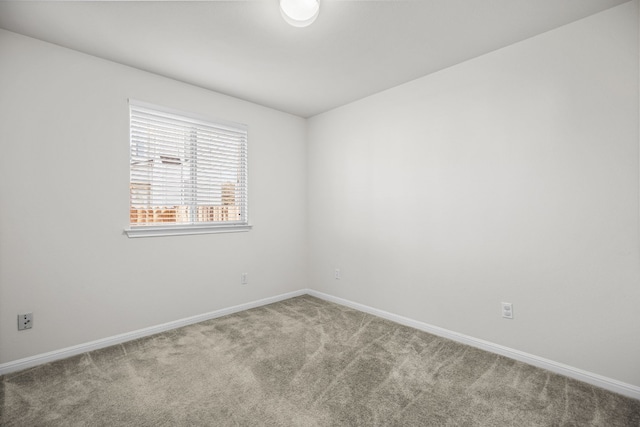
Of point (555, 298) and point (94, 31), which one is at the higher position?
point (94, 31)

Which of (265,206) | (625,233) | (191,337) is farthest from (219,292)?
(625,233)

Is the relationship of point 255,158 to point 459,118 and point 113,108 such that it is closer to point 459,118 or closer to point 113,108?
point 113,108

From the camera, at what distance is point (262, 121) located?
3740mm

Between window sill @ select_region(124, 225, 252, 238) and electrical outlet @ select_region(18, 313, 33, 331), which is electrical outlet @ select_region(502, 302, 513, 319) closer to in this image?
window sill @ select_region(124, 225, 252, 238)

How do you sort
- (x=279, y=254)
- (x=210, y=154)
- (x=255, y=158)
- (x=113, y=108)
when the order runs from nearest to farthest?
1. (x=113, y=108)
2. (x=210, y=154)
3. (x=255, y=158)
4. (x=279, y=254)

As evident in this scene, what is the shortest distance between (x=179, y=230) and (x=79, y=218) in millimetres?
817

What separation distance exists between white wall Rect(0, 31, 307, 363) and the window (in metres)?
0.10

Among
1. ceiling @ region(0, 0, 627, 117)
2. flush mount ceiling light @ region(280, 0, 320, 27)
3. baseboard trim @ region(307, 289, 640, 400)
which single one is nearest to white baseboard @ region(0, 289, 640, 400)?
baseboard trim @ region(307, 289, 640, 400)

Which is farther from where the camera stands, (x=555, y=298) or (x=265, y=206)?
(x=265, y=206)

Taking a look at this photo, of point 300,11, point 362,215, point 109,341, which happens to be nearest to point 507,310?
point 362,215

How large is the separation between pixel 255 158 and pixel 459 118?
2.29 meters

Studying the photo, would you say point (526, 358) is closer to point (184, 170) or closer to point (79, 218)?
point (184, 170)

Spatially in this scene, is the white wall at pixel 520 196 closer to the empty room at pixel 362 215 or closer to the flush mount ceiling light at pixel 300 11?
the empty room at pixel 362 215

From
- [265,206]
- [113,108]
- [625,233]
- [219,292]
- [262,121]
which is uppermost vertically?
[262,121]
